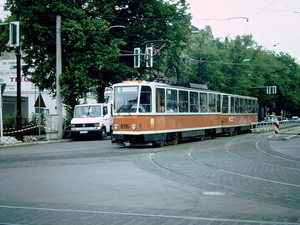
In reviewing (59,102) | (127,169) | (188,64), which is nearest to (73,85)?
(59,102)

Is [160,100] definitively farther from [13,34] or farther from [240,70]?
[240,70]

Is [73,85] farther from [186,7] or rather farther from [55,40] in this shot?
[186,7]

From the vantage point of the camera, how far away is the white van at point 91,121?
2853cm

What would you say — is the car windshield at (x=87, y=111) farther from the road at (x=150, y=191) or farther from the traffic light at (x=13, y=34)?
the road at (x=150, y=191)

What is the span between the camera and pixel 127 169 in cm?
1244

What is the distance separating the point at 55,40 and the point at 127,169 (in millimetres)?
19649

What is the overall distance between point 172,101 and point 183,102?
5.25ft

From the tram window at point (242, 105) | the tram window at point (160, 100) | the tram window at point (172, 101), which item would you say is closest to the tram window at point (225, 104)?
the tram window at point (242, 105)

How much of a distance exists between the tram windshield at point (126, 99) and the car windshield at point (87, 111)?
8.95 meters

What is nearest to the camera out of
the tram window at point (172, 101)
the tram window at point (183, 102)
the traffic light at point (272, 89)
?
the tram window at point (172, 101)

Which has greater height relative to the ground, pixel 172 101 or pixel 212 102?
pixel 212 102

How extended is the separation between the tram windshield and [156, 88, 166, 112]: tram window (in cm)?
115

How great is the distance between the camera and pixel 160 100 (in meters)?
21.2

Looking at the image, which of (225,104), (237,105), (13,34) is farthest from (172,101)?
(237,105)
